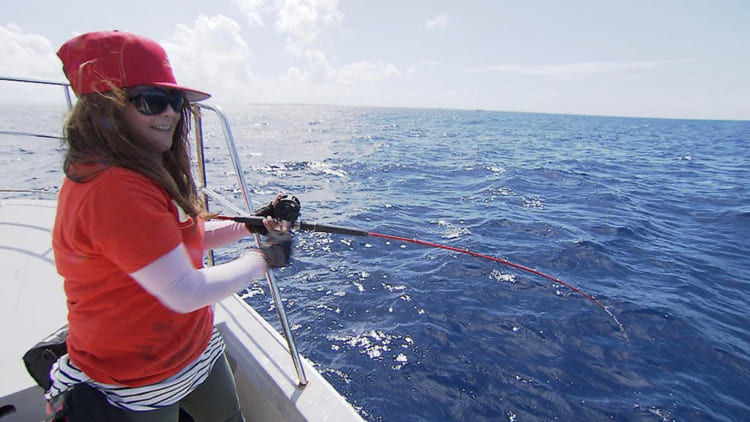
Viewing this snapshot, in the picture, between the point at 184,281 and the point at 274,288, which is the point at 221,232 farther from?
the point at 184,281

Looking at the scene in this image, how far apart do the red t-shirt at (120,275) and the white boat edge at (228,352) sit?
632 millimetres

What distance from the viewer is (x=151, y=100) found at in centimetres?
107

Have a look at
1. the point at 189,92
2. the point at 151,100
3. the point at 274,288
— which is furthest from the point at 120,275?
the point at 274,288

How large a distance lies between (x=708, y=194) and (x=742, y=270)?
20.1 ft

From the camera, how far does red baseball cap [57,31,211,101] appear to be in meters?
0.94

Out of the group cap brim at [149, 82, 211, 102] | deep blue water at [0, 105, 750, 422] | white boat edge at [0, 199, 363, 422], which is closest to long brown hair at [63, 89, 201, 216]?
cap brim at [149, 82, 211, 102]

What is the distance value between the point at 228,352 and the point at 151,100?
62.2 inches

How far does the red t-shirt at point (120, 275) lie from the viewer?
0.89 meters

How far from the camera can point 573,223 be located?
712 cm

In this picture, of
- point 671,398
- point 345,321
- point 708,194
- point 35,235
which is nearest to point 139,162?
point 35,235

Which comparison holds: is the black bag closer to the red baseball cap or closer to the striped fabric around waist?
the striped fabric around waist

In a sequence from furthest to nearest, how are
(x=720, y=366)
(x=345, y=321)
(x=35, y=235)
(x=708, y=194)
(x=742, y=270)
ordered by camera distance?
(x=708, y=194), (x=742, y=270), (x=345, y=321), (x=720, y=366), (x=35, y=235)

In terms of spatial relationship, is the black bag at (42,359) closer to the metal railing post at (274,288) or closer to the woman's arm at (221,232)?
the woman's arm at (221,232)

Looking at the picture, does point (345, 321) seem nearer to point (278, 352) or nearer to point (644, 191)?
point (278, 352)
